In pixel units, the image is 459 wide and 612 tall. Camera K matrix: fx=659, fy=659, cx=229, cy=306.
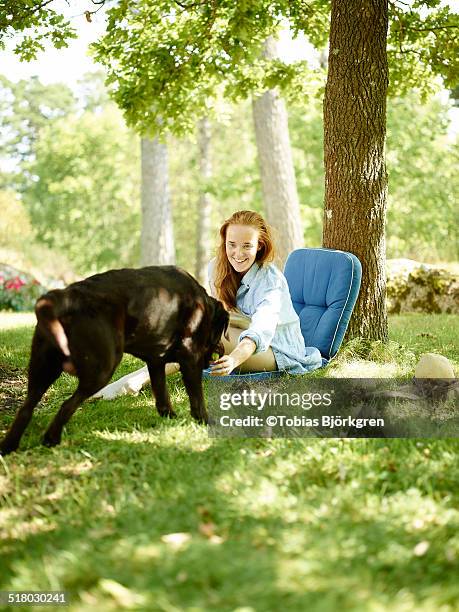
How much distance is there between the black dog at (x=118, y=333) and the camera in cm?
338

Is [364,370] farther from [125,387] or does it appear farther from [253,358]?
[125,387]

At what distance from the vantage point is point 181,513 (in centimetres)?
279

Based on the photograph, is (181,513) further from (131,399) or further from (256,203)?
(256,203)

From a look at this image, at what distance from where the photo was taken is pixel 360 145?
6.25 m

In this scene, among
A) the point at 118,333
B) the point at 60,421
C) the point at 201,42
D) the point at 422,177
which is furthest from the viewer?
the point at 422,177

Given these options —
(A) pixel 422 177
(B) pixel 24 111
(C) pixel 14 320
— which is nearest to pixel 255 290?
(C) pixel 14 320

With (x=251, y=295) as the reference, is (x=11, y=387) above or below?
below

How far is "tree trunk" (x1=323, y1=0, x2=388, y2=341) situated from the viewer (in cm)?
615

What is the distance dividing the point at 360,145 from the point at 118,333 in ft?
12.0

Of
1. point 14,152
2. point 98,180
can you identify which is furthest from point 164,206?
point 14,152

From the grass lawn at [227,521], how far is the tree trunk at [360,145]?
290 centimetres

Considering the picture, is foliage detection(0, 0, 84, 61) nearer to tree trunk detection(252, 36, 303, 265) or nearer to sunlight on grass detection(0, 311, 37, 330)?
sunlight on grass detection(0, 311, 37, 330)

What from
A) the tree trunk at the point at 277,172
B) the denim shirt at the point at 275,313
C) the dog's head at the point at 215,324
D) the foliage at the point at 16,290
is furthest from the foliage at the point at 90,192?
the dog's head at the point at 215,324

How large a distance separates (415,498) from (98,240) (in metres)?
33.3
